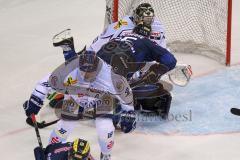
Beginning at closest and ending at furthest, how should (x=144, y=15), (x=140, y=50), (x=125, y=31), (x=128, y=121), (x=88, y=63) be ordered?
(x=88, y=63) → (x=128, y=121) → (x=140, y=50) → (x=144, y=15) → (x=125, y=31)

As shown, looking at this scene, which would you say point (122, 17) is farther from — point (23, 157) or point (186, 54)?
point (23, 157)

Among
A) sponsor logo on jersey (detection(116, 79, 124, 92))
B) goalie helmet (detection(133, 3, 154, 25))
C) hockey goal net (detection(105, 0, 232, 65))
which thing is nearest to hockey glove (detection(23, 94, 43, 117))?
sponsor logo on jersey (detection(116, 79, 124, 92))

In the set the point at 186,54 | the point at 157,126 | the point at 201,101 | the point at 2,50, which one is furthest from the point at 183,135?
the point at 2,50

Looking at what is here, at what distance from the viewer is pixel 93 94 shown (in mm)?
4086

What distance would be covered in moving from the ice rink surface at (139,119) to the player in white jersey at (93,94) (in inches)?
23.1

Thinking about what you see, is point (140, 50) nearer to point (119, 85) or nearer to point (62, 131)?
point (119, 85)

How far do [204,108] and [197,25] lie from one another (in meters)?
1.51

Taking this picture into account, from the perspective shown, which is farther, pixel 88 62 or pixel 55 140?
pixel 55 140

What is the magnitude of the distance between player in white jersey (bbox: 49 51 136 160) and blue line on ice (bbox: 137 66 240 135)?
94 cm

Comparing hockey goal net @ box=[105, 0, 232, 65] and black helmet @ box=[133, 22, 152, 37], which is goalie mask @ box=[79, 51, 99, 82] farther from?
hockey goal net @ box=[105, 0, 232, 65]

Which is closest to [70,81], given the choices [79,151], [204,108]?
A: [79,151]

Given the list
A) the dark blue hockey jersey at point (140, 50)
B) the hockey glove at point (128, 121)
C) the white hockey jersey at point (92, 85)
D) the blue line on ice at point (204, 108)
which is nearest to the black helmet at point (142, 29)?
the dark blue hockey jersey at point (140, 50)

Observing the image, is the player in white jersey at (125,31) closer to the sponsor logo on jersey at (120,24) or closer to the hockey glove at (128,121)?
the sponsor logo on jersey at (120,24)

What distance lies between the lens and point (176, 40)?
6707 mm
